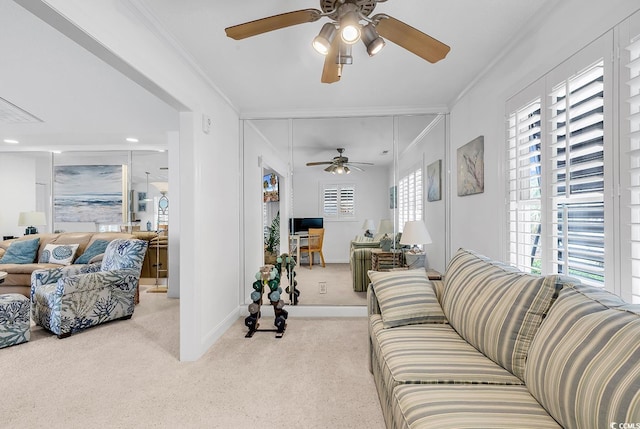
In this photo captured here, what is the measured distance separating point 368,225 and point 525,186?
188cm

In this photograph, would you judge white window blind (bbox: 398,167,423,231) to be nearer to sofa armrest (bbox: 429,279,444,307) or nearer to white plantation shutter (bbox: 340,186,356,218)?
white plantation shutter (bbox: 340,186,356,218)

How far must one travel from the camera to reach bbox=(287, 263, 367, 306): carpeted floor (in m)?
3.67

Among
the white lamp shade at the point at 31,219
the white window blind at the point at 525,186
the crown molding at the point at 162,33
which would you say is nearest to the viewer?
the crown molding at the point at 162,33

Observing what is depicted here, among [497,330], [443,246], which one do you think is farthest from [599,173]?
[443,246]

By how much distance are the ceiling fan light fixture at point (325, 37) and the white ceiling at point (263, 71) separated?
454 millimetres

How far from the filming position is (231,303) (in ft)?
11.2

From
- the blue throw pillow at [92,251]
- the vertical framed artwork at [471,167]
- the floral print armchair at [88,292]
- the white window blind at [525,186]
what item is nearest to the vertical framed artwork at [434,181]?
the vertical framed artwork at [471,167]

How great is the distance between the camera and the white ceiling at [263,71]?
1881mm

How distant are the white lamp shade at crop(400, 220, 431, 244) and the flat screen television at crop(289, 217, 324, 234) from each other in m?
1.15

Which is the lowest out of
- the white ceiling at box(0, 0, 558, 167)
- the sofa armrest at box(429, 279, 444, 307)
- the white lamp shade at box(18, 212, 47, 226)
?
the sofa armrest at box(429, 279, 444, 307)

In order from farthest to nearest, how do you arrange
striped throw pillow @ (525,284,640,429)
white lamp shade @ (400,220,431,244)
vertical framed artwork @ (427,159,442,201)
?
vertical framed artwork @ (427,159,442,201)
white lamp shade @ (400,220,431,244)
striped throw pillow @ (525,284,640,429)

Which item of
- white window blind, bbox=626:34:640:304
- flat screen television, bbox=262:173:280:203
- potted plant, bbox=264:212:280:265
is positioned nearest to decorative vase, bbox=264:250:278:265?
potted plant, bbox=264:212:280:265

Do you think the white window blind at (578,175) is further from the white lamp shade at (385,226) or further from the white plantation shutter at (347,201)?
the white plantation shutter at (347,201)

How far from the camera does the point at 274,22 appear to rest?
1472 mm
